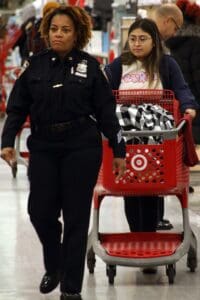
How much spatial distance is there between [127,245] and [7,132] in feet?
4.30

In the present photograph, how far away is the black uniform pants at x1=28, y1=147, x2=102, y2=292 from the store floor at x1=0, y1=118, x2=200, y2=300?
41 centimetres

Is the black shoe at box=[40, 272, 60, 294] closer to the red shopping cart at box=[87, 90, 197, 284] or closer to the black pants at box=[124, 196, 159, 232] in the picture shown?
the red shopping cart at box=[87, 90, 197, 284]

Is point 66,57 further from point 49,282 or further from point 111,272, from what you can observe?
point 111,272

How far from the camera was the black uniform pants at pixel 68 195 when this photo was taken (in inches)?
237

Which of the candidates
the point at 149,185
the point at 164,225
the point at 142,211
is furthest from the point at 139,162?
the point at 164,225

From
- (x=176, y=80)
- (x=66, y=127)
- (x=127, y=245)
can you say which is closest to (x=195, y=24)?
(x=176, y=80)

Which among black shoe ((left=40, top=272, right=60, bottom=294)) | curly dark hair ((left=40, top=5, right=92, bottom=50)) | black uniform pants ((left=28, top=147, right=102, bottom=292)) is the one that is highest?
curly dark hair ((left=40, top=5, right=92, bottom=50))

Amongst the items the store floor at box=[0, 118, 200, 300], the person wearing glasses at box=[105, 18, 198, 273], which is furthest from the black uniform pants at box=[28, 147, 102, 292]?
the person wearing glasses at box=[105, 18, 198, 273]

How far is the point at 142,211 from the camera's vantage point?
23.2 ft

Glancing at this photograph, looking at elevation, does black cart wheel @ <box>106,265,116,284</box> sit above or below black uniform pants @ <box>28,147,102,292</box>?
below

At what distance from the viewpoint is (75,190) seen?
6012 millimetres

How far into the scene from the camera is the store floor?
6.47 meters

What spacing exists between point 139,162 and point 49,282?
0.94 meters

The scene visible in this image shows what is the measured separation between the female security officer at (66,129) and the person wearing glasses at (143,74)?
104 cm
